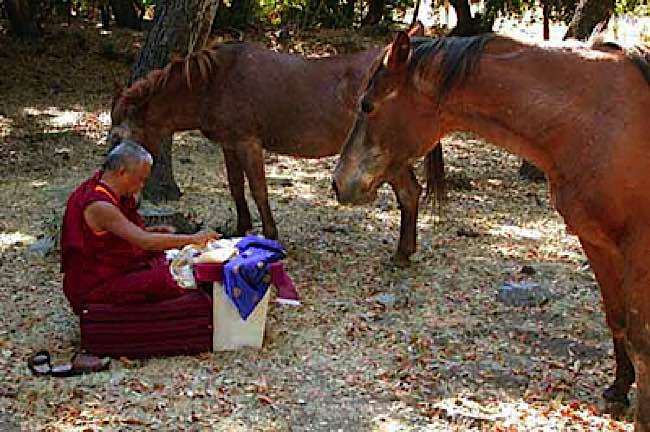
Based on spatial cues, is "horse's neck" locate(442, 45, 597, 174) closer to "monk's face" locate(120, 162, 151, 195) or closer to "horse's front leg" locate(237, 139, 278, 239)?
"monk's face" locate(120, 162, 151, 195)

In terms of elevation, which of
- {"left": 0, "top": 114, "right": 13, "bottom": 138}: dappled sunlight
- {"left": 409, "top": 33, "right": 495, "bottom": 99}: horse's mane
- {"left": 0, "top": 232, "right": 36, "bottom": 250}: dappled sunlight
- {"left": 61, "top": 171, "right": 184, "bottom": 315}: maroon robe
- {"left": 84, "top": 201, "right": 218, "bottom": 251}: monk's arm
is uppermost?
{"left": 409, "top": 33, "right": 495, "bottom": 99}: horse's mane

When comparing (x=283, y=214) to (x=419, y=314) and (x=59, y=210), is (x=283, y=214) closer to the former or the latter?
(x=59, y=210)

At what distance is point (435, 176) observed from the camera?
354 cm

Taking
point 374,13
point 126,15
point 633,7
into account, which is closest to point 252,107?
point 126,15

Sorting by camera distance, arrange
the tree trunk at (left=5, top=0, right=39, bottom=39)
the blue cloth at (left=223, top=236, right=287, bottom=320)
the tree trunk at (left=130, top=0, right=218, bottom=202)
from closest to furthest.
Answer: the blue cloth at (left=223, top=236, right=287, bottom=320)
the tree trunk at (left=130, top=0, right=218, bottom=202)
the tree trunk at (left=5, top=0, right=39, bottom=39)

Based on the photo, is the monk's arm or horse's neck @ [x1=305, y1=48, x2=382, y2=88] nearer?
the monk's arm

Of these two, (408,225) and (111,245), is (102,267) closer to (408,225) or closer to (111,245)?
(111,245)

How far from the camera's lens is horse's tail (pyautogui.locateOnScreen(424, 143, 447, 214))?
3383 millimetres

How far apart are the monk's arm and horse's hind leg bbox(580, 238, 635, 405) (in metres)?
1.68

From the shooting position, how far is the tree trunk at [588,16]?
734cm

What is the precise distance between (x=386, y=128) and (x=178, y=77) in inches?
118

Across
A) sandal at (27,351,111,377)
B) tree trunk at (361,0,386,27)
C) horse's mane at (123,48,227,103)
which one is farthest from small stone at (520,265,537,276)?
tree trunk at (361,0,386,27)

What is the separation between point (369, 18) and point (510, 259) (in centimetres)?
1114

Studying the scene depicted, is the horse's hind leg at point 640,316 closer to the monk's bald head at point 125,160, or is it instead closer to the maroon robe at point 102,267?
the maroon robe at point 102,267
